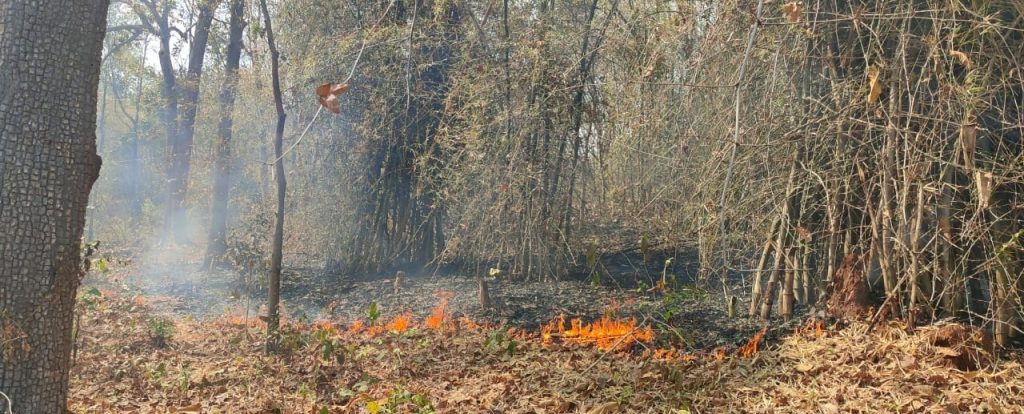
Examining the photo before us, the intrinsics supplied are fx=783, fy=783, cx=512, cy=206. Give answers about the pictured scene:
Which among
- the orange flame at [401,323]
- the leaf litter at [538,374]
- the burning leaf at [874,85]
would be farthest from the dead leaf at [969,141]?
the orange flame at [401,323]

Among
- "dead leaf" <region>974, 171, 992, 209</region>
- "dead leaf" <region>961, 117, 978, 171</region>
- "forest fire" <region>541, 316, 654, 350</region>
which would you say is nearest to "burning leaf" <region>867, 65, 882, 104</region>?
"dead leaf" <region>961, 117, 978, 171</region>

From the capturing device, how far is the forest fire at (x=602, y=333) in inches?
209

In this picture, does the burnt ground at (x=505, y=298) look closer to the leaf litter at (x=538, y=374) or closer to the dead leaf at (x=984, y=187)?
the leaf litter at (x=538, y=374)

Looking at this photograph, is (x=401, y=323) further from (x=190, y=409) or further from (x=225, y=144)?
(x=225, y=144)

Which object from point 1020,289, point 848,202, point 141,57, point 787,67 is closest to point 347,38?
point 787,67

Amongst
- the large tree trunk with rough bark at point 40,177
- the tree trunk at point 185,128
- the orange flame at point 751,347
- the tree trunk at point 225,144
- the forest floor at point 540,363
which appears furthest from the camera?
the tree trunk at point 185,128

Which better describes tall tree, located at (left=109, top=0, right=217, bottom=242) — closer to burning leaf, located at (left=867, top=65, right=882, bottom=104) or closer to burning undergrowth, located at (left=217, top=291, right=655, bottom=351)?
burning undergrowth, located at (left=217, top=291, right=655, bottom=351)

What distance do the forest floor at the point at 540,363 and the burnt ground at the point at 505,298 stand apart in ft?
0.10

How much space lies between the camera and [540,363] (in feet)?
17.1

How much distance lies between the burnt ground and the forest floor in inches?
1.2

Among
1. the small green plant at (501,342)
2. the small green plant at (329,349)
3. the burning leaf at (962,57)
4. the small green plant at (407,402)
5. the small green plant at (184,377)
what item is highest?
the burning leaf at (962,57)

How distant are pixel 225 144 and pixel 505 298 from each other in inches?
313

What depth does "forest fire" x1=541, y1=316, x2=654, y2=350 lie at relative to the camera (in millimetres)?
5309

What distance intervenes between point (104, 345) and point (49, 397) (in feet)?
10.6
